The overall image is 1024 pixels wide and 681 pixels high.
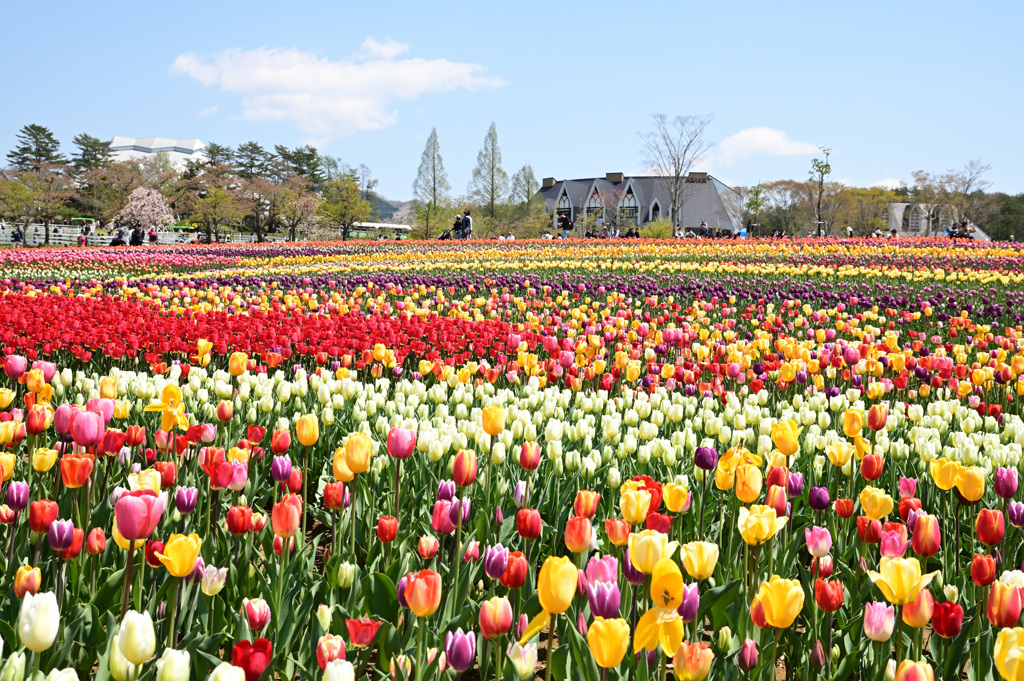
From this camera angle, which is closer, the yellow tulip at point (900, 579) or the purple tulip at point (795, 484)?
the yellow tulip at point (900, 579)

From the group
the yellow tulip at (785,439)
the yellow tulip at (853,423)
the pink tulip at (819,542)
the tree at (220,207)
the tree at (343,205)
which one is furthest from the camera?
the tree at (220,207)

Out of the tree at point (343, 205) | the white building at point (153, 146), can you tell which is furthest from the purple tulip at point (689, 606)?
the white building at point (153, 146)

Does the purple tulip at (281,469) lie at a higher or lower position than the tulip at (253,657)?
higher

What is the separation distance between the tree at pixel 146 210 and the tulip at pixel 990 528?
209 feet

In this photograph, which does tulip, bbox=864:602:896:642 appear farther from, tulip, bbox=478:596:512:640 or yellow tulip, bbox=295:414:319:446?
yellow tulip, bbox=295:414:319:446

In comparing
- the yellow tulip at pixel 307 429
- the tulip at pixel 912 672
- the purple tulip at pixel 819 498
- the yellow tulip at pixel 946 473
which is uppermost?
the yellow tulip at pixel 307 429

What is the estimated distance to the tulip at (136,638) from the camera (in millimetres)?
1410

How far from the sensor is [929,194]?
223 feet

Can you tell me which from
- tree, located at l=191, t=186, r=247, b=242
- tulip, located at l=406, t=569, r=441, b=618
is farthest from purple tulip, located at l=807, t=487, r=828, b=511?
tree, located at l=191, t=186, r=247, b=242

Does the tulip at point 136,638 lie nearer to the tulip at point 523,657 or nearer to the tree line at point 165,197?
the tulip at point 523,657

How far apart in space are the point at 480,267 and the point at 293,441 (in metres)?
13.2

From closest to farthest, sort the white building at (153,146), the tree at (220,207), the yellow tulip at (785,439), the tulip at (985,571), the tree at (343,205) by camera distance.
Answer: the tulip at (985,571) → the yellow tulip at (785,439) → the tree at (343,205) → the tree at (220,207) → the white building at (153,146)

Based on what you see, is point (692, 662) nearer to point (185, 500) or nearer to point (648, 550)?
point (648, 550)

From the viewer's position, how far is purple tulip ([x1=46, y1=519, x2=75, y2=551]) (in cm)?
205
